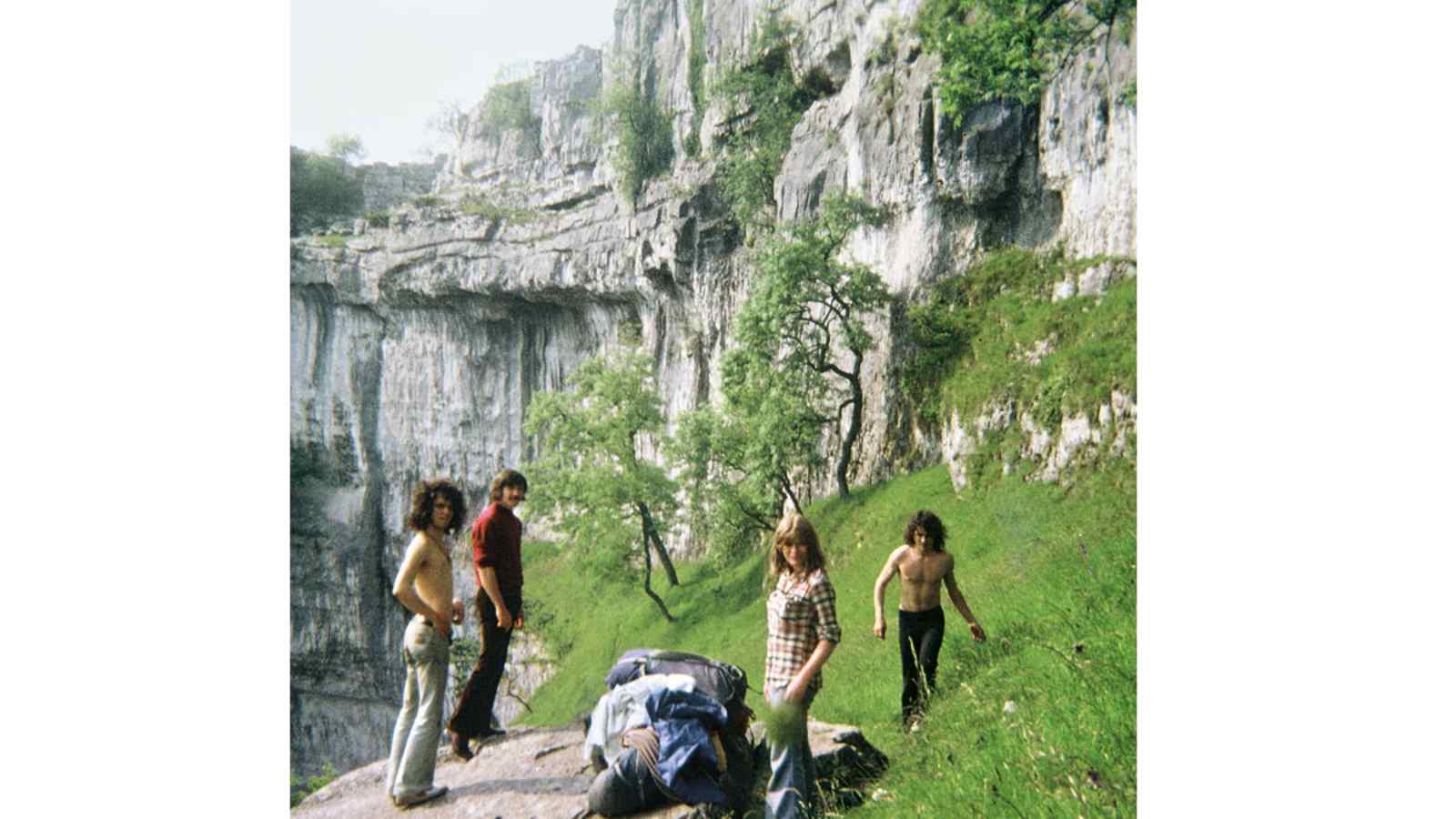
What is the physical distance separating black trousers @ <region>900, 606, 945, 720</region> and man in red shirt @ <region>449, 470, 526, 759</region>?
167 centimetres

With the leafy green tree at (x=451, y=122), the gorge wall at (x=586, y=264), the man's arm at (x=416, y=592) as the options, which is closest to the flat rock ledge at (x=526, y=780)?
the gorge wall at (x=586, y=264)

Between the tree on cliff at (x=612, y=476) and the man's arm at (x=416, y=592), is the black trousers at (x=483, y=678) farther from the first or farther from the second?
the tree on cliff at (x=612, y=476)

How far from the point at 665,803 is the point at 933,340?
1.87m

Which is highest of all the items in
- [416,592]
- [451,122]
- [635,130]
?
[451,122]

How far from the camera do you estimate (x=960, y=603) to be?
12.7 ft

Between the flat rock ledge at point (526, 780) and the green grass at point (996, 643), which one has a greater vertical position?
the green grass at point (996, 643)

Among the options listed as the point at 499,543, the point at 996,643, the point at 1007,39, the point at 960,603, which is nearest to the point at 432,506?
the point at 499,543

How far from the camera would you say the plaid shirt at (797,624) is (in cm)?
362

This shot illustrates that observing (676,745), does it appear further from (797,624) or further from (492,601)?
(492,601)

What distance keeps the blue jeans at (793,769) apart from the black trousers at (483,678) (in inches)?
58.8

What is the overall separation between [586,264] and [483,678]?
187cm

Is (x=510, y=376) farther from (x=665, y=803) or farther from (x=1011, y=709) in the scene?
(x=1011, y=709)
